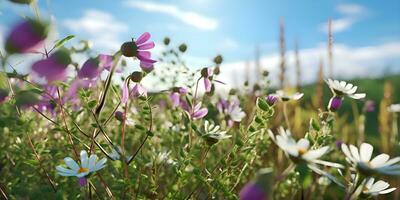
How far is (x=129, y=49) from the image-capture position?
884mm

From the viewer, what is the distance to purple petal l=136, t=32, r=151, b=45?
3.06ft

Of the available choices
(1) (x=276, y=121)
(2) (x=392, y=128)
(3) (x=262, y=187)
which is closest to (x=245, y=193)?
(3) (x=262, y=187)

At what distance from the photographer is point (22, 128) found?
3.41 ft

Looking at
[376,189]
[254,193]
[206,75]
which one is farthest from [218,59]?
[254,193]

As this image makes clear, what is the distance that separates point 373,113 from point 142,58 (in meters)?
4.59

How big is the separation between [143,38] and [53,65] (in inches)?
7.6

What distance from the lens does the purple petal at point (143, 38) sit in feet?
3.06

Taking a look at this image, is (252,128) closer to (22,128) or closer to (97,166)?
(97,166)

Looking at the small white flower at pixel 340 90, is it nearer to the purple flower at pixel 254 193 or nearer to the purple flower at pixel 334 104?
the purple flower at pixel 334 104

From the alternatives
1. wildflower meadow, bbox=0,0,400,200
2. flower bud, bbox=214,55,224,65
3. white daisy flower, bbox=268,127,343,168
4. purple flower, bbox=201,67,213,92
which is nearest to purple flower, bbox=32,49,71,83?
wildflower meadow, bbox=0,0,400,200

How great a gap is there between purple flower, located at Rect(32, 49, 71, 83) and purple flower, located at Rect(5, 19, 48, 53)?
0.04 m

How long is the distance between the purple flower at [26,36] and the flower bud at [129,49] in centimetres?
16

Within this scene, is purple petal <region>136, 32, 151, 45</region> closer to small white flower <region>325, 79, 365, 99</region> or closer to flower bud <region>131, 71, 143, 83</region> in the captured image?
flower bud <region>131, 71, 143, 83</region>

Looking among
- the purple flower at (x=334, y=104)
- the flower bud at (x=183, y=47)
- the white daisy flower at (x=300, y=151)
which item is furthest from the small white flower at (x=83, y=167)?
the flower bud at (x=183, y=47)
